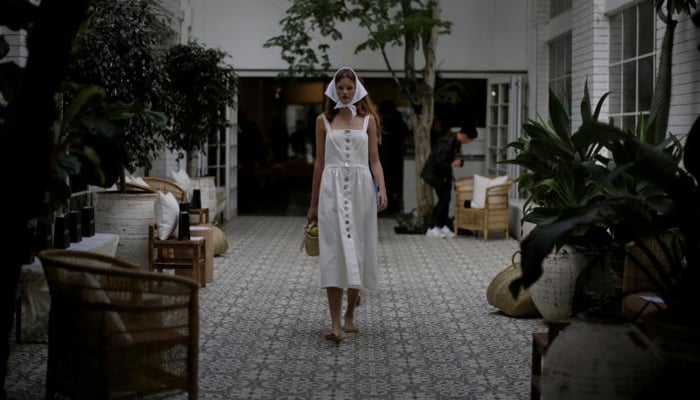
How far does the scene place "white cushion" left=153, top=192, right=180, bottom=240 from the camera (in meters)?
7.47

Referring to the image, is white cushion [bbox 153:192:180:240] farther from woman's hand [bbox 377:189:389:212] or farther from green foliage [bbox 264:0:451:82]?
green foliage [bbox 264:0:451:82]

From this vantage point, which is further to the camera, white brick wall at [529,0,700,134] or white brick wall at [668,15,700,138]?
white brick wall at [529,0,700,134]

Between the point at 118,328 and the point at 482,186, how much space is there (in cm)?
845

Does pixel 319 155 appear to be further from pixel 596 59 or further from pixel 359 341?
pixel 596 59

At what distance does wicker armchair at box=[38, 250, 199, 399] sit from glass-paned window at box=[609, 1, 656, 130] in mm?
5962

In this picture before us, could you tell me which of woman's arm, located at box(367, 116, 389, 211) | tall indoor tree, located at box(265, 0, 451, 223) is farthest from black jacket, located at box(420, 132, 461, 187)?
woman's arm, located at box(367, 116, 389, 211)

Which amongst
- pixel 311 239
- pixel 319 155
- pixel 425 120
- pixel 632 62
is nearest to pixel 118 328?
pixel 319 155

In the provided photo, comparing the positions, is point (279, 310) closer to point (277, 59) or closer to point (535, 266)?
point (535, 266)

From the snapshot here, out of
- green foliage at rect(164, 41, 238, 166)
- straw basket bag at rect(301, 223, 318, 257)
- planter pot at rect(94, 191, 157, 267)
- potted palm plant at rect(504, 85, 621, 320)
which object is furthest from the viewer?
green foliage at rect(164, 41, 238, 166)

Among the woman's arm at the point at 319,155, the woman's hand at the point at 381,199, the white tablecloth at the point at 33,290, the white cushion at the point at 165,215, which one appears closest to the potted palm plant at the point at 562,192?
the woman's hand at the point at 381,199

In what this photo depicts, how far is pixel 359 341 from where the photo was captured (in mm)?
6008

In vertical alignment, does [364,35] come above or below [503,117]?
above

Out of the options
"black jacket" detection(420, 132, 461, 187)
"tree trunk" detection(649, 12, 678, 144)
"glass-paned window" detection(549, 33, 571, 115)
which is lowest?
"black jacket" detection(420, 132, 461, 187)

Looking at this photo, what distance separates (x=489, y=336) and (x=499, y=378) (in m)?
1.08
